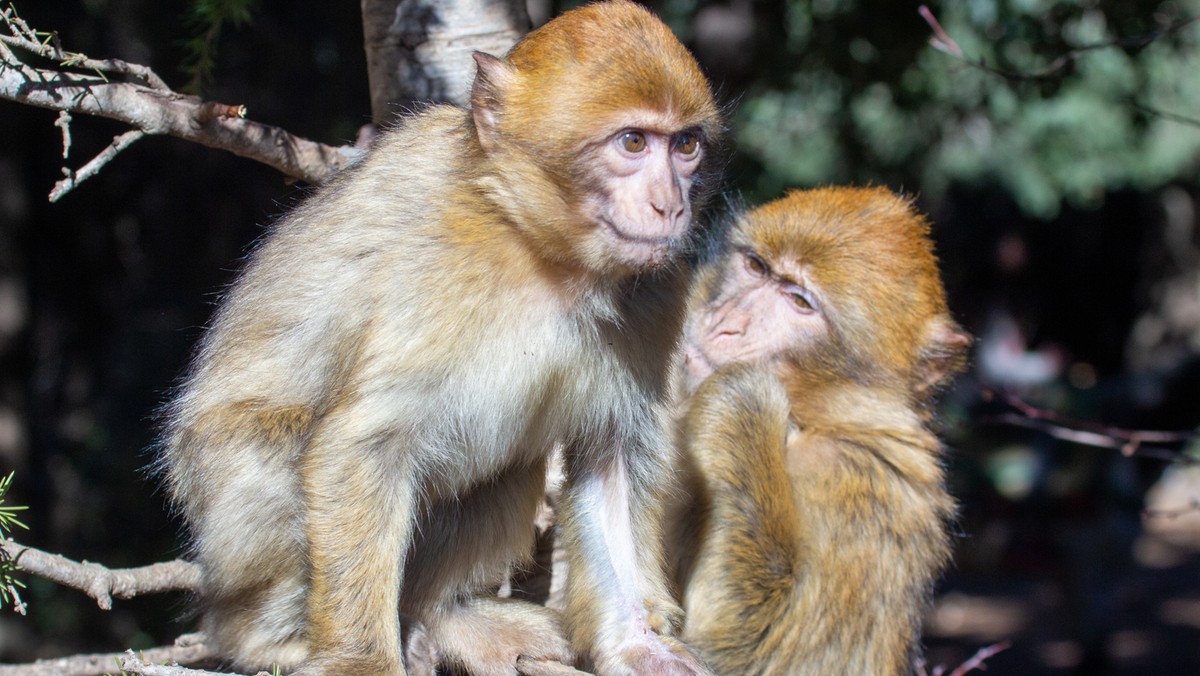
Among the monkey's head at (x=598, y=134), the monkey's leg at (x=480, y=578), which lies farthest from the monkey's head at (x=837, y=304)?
the monkey's head at (x=598, y=134)

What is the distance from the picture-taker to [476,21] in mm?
4371

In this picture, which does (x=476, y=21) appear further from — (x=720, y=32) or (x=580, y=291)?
(x=720, y=32)

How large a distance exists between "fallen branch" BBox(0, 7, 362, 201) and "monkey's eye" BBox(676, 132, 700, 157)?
4.04 ft

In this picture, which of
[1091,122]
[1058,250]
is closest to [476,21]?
[1058,250]

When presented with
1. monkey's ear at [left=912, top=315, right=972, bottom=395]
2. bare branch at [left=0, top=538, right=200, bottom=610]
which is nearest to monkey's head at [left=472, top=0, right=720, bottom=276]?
monkey's ear at [left=912, top=315, right=972, bottom=395]

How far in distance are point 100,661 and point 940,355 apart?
317cm

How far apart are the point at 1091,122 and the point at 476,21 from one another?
1490 centimetres

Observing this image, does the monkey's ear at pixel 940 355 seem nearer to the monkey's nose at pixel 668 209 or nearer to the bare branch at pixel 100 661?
the monkey's nose at pixel 668 209

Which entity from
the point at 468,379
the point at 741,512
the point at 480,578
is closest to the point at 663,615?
the point at 741,512

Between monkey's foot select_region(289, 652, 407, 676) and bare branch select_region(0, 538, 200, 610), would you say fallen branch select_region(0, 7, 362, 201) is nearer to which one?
bare branch select_region(0, 538, 200, 610)

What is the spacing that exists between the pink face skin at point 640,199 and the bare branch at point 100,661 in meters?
1.85

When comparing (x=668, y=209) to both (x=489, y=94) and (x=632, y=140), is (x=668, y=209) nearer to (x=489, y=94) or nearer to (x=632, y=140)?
(x=632, y=140)

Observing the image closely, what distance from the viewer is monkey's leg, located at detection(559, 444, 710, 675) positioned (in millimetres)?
3791

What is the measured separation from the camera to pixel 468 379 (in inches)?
135
